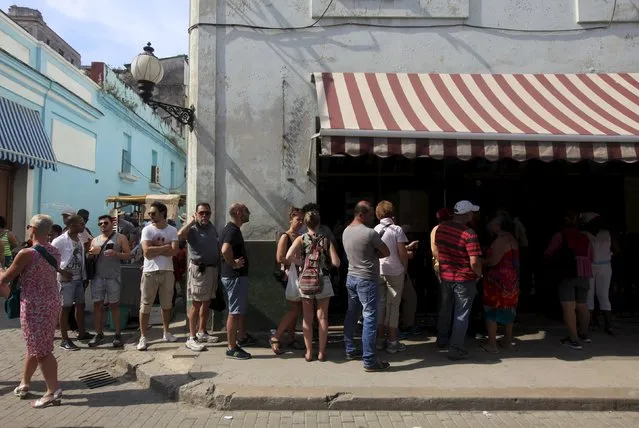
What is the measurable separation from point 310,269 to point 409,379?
1.56m

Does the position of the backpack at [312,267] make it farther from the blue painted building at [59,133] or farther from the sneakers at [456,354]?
the blue painted building at [59,133]

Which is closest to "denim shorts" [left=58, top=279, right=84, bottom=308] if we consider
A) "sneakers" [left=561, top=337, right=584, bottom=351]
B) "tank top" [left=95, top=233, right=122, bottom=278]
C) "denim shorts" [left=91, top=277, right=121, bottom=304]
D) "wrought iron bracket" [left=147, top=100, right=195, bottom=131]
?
"denim shorts" [left=91, top=277, right=121, bottom=304]

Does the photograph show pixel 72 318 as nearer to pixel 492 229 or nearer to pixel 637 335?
pixel 492 229

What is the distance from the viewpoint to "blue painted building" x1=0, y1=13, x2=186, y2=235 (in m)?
11.1

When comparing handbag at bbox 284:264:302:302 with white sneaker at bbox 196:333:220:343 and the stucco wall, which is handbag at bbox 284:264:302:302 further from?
white sneaker at bbox 196:333:220:343

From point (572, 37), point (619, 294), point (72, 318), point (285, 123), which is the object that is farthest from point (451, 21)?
point (72, 318)

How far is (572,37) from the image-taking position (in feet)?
23.2

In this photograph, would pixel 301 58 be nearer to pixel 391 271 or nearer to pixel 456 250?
pixel 391 271

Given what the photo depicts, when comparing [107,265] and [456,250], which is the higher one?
[456,250]

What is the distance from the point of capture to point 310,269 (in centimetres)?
537

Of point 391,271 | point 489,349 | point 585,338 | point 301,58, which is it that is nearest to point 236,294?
point 391,271

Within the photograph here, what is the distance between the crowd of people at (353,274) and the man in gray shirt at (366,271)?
11mm

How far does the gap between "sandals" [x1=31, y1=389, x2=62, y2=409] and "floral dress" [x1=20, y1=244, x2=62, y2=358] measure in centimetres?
38

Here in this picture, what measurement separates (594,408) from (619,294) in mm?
3923
